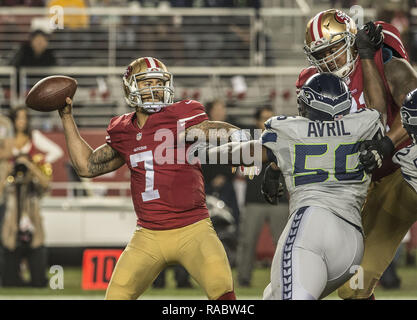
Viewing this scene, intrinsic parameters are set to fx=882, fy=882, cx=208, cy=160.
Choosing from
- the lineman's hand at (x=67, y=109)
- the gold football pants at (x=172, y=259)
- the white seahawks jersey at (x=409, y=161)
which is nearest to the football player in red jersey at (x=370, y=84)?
the white seahawks jersey at (x=409, y=161)

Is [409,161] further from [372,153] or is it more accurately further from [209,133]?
[209,133]

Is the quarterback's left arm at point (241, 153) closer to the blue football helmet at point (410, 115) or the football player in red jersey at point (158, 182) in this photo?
the football player in red jersey at point (158, 182)

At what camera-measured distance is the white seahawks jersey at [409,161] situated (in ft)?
14.6

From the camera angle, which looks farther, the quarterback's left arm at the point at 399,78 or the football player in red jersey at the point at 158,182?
the quarterback's left arm at the point at 399,78

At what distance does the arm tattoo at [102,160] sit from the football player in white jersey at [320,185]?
3.83ft

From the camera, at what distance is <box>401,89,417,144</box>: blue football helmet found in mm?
4406

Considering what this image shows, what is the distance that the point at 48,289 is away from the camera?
8188 mm

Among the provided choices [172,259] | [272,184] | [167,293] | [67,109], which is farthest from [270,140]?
[167,293]

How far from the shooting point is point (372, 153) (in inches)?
165

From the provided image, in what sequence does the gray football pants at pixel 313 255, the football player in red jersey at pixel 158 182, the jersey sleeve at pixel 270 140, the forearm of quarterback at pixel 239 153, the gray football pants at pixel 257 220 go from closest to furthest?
the gray football pants at pixel 313 255 → the jersey sleeve at pixel 270 140 → the forearm of quarterback at pixel 239 153 → the football player in red jersey at pixel 158 182 → the gray football pants at pixel 257 220

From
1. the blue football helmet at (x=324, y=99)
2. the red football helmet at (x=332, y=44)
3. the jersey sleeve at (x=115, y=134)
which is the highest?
the red football helmet at (x=332, y=44)

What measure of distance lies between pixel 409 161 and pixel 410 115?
234mm
